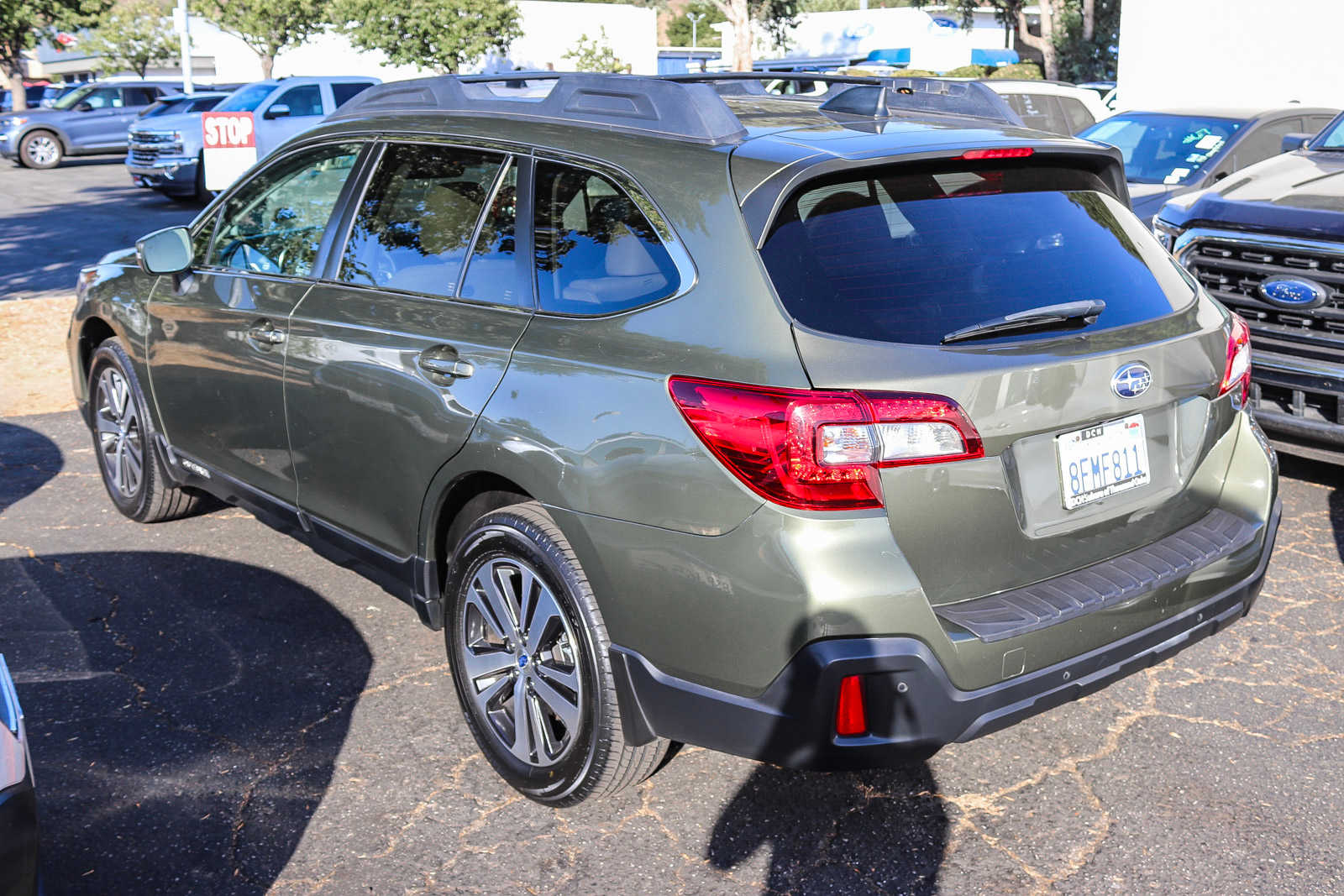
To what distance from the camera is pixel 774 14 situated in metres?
46.4

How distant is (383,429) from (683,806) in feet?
4.40

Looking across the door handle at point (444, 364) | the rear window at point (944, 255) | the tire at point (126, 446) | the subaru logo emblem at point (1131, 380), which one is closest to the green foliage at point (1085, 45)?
the tire at point (126, 446)

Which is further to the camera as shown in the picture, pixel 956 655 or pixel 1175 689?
pixel 1175 689

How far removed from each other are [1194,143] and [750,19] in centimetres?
3616

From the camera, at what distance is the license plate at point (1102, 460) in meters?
2.85

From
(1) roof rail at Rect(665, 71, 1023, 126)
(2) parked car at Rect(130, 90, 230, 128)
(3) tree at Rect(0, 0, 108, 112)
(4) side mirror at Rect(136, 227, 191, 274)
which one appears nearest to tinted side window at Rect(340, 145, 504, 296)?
(1) roof rail at Rect(665, 71, 1023, 126)

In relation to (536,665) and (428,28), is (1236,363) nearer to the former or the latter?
(536,665)

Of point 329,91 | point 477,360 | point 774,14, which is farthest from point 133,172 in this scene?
point 774,14

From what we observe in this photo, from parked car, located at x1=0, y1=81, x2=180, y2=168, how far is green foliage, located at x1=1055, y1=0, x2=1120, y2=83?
32093 millimetres

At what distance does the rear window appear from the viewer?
2744 mm

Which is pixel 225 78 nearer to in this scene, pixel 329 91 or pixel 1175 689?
pixel 329 91

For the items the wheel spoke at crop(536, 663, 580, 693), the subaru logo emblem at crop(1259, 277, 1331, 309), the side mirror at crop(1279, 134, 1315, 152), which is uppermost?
the side mirror at crop(1279, 134, 1315, 152)

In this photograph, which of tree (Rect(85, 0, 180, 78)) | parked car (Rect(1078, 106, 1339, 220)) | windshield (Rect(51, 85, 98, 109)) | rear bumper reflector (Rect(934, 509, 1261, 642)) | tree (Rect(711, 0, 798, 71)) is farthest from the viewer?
tree (Rect(85, 0, 180, 78))

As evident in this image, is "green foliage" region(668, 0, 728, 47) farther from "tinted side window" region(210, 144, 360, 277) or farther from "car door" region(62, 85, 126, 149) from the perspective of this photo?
"tinted side window" region(210, 144, 360, 277)
